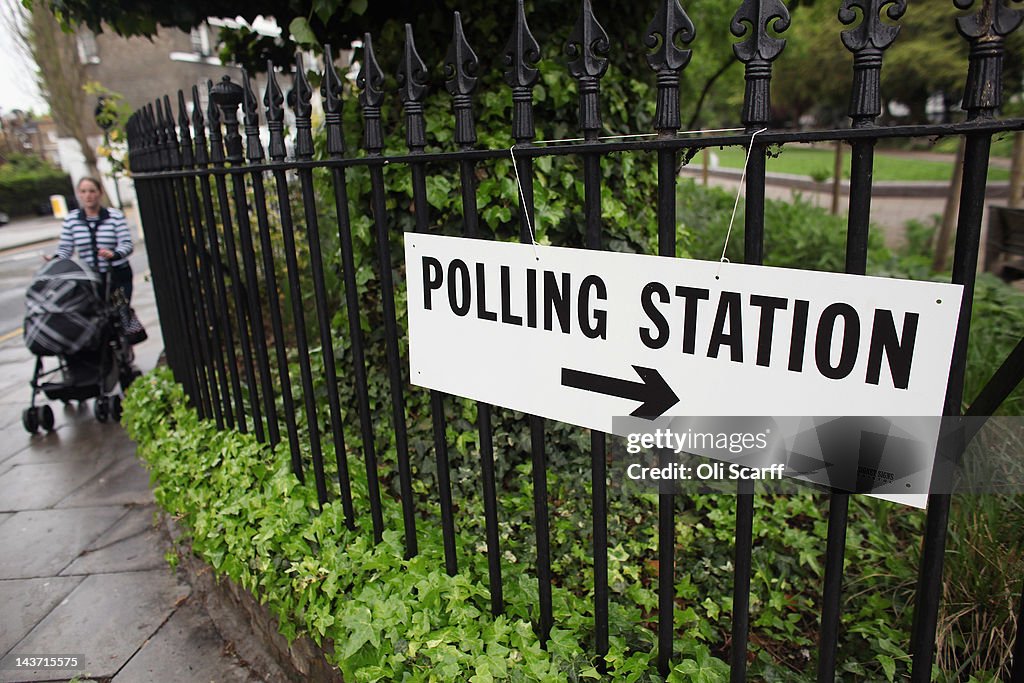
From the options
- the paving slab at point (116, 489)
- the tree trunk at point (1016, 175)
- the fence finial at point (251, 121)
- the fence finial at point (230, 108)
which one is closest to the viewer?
the fence finial at point (251, 121)

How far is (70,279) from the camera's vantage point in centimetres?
477

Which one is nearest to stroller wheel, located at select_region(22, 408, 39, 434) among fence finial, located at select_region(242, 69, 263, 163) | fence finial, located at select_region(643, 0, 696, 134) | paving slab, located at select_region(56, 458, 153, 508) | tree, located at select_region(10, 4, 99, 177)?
paving slab, located at select_region(56, 458, 153, 508)

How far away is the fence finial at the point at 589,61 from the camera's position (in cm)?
153

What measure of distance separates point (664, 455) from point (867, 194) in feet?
2.42

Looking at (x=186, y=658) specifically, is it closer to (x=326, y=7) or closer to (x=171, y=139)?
(x=171, y=139)

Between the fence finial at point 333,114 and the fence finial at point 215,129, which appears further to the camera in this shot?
the fence finial at point 215,129

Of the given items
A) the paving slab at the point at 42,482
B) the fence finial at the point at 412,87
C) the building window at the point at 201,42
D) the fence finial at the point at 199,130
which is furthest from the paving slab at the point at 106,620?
the building window at the point at 201,42

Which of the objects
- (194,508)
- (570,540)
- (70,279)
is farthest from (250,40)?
(570,540)

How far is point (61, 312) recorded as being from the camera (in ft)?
15.5

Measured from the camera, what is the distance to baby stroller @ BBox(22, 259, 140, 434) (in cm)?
472

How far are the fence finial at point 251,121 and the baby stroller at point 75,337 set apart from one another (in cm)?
303

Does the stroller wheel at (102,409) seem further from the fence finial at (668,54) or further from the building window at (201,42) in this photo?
the building window at (201,42)

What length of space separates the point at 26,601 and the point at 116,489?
1.07 meters

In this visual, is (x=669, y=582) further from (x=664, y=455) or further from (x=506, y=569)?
(x=506, y=569)
